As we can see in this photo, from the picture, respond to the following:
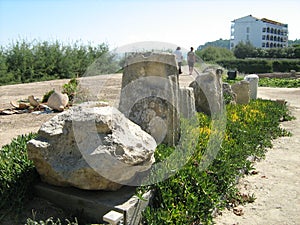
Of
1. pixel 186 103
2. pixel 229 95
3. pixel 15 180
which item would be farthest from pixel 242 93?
pixel 15 180

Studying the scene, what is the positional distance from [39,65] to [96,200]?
1755cm

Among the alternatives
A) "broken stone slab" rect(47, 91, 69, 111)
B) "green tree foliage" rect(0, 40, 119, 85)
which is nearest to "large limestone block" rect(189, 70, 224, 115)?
"broken stone slab" rect(47, 91, 69, 111)

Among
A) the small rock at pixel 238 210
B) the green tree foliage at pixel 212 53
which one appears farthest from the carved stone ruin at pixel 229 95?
the green tree foliage at pixel 212 53

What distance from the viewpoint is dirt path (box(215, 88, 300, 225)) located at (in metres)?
3.71

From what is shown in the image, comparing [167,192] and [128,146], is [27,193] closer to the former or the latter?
[128,146]

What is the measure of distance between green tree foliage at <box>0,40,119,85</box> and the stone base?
43.1 ft

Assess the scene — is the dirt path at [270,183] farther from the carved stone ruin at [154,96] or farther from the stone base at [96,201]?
the carved stone ruin at [154,96]

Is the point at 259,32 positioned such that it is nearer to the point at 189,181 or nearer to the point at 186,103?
the point at 186,103

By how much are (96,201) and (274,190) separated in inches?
106

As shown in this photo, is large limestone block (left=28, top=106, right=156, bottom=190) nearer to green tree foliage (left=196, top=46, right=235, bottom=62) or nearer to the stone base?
the stone base

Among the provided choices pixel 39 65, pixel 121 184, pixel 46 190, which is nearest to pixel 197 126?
pixel 121 184

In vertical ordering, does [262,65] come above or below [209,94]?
above

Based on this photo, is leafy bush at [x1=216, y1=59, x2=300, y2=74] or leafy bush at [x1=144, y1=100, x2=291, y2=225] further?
leafy bush at [x1=216, y1=59, x2=300, y2=74]

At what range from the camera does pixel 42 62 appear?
19234 millimetres
